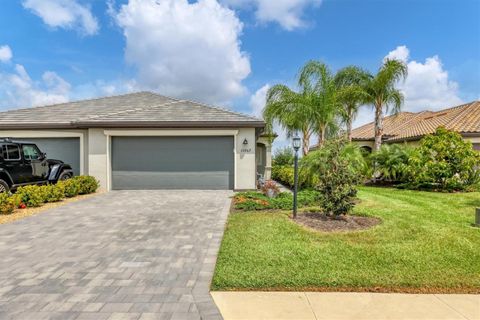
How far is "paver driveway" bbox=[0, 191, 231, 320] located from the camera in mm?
3176

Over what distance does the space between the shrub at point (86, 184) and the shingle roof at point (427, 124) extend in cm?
1614

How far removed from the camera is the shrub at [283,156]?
71.6ft

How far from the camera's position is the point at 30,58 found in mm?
14203

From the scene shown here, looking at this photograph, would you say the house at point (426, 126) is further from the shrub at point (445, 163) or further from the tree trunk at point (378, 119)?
the shrub at point (445, 163)

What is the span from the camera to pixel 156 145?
12883 millimetres

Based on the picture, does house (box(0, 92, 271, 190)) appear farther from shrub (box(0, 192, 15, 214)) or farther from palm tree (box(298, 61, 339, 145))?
shrub (box(0, 192, 15, 214))

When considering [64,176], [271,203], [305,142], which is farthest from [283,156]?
[64,176]

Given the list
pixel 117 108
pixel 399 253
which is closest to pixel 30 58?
pixel 117 108

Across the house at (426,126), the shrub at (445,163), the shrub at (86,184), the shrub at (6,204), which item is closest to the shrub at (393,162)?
the shrub at (445,163)

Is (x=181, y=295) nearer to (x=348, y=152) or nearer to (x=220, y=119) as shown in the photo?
(x=348, y=152)

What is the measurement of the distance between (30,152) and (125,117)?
12.5 feet

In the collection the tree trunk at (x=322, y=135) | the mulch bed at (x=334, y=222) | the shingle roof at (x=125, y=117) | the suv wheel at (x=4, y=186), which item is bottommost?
the mulch bed at (x=334, y=222)

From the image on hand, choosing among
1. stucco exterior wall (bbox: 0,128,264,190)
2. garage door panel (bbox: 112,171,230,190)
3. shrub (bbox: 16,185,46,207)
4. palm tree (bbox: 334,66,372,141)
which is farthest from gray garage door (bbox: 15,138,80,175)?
palm tree (bbox: 334,66,372,141)

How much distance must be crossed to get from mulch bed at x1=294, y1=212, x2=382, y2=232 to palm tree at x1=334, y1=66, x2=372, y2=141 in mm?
→ 9379
